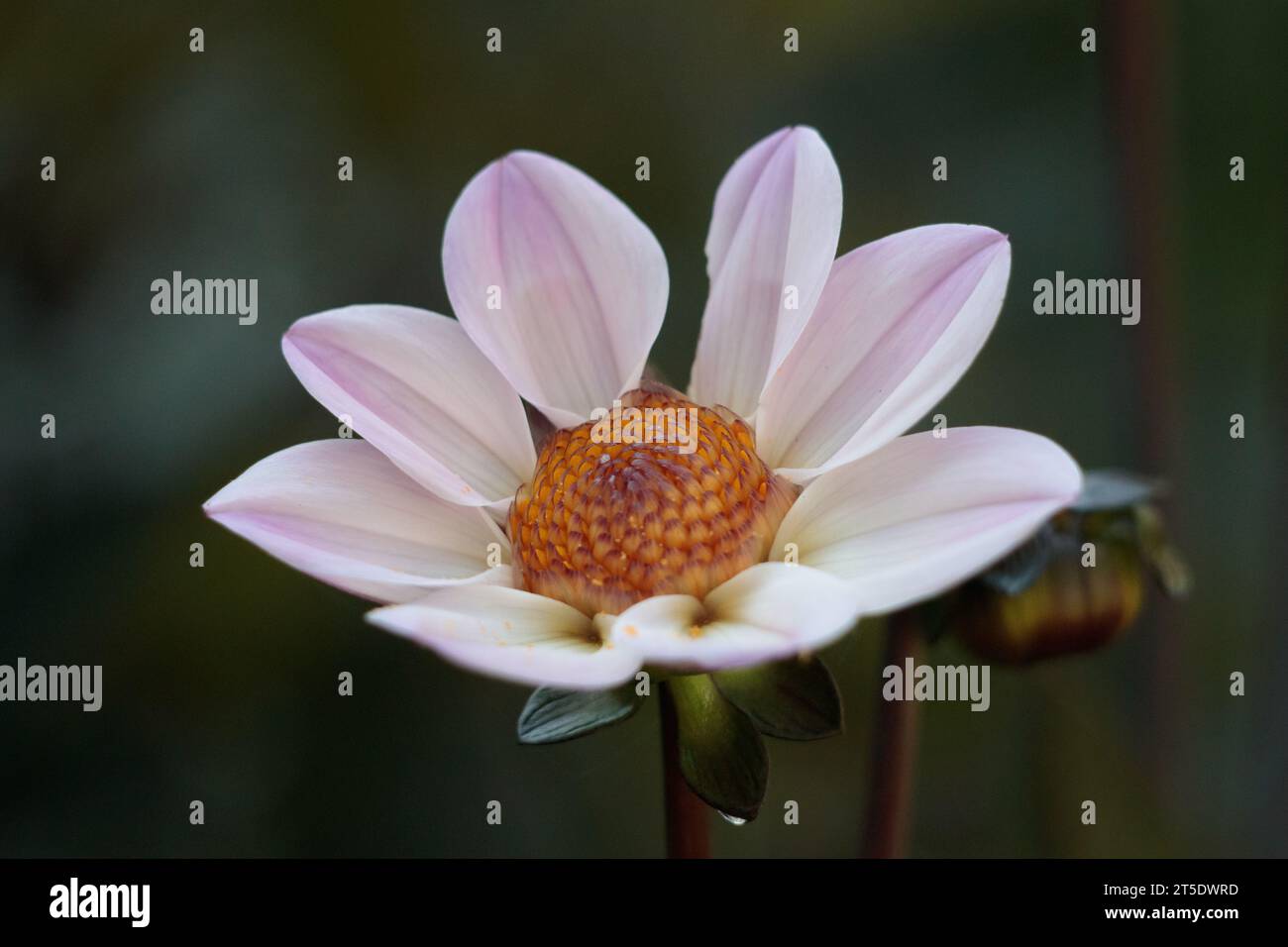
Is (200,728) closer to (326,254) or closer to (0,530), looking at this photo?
(0,530)

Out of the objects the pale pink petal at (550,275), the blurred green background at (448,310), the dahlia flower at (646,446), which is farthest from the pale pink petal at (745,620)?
the blurred green background at (448,310)

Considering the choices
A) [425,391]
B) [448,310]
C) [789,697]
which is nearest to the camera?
[789,697]

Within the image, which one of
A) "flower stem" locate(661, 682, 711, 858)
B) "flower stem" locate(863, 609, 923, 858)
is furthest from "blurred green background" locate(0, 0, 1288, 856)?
"flower stem" locate(661, 682, 711, 858)

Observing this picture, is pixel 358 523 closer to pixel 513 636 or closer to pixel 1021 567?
pixel 513 636

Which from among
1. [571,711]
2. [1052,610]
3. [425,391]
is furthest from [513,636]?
[1052,610]

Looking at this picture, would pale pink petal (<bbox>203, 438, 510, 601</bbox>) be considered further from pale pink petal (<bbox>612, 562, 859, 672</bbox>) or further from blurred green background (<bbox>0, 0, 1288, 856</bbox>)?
blurred green background (<bbox>0, 0, 1288, 856</bbox>)

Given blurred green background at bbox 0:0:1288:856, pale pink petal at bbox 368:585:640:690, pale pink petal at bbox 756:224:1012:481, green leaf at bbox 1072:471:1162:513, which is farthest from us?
blurred green background at bbox 0:0:1288:856
